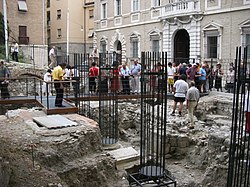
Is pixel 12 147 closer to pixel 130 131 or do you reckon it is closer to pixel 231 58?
pixel 130 131

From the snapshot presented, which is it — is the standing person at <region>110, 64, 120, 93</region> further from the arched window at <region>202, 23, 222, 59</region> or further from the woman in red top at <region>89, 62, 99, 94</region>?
the arched window at <region>202, 23, 222, 59</region>

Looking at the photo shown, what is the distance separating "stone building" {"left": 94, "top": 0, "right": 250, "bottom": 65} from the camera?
1967 cm

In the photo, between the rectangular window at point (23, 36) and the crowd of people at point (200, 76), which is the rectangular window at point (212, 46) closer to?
the crowd of people at point (200, 76)

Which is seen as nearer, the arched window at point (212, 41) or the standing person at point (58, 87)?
the standing person at point (58, 87)

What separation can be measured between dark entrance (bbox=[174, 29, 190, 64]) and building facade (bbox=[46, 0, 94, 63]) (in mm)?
16263

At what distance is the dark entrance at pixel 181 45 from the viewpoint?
23922 millimetres

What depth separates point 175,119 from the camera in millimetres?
11914

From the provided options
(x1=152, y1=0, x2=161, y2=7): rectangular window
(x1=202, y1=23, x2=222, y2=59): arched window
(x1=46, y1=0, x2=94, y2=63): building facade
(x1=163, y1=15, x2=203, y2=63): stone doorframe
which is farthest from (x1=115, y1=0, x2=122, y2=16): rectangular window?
(x1=202, y1=23, x2=222, y2=59): arched window

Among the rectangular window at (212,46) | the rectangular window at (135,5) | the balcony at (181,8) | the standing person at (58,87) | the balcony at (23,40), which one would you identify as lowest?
the standing person at (58,87)

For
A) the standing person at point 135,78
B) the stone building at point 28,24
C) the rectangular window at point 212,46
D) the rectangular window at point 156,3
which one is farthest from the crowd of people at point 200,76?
the stone building at point 28,24

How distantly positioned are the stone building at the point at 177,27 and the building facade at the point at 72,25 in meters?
5.74

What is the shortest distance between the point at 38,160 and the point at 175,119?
6.56m

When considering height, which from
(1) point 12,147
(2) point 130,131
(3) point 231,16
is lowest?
(2) point 130,131

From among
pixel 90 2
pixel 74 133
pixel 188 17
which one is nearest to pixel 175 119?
pixel 74 133
